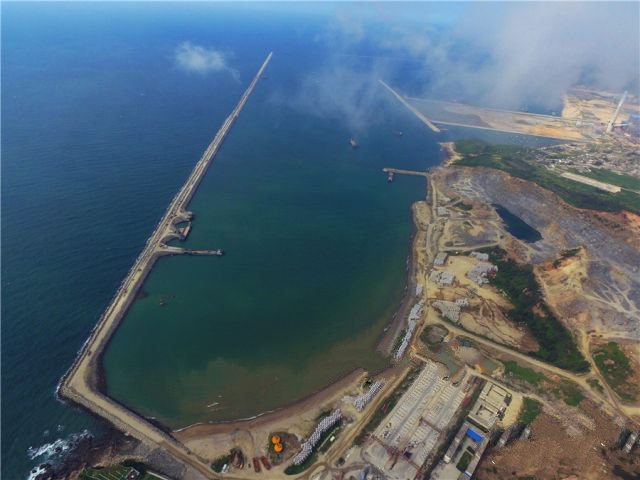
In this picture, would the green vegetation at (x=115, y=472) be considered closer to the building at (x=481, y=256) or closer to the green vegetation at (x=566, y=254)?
the building at (x=481, y=256)

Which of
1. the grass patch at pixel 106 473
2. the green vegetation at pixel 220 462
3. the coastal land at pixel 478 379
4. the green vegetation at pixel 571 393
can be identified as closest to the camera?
the grass patch at pixel 106 473

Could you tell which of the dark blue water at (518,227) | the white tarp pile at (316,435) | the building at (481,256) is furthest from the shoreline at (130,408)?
the dark blue water at (518,227)

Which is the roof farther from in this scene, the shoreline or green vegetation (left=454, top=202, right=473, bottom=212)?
green vegetation (left=454, top=202, right=473, bottom=212)

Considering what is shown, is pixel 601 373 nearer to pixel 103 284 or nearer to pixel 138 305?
pixel 138 305

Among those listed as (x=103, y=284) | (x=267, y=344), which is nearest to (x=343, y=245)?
(x=267, y=344)

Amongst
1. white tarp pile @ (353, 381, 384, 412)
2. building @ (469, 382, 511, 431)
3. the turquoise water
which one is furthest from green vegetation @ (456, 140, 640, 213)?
white tarp pile @ (353, 381, 384, 412)
